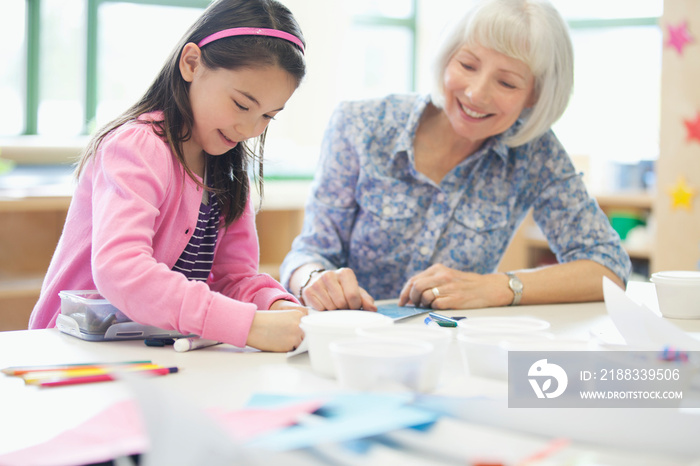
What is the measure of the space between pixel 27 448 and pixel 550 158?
1285 millimetres

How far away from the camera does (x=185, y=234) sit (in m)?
1.12

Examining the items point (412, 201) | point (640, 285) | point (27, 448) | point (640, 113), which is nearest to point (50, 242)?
point (412, 201)

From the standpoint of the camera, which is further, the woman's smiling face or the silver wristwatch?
the woman's smiling face

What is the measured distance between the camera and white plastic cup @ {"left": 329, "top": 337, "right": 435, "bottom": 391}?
2.03 ft

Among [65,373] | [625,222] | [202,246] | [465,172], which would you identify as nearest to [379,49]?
[625,222]

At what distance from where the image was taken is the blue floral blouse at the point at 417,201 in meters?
1.56

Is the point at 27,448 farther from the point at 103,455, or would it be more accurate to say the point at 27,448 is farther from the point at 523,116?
the point at 523,116

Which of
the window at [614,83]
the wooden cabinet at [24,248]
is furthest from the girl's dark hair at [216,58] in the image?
the window at [614,83]

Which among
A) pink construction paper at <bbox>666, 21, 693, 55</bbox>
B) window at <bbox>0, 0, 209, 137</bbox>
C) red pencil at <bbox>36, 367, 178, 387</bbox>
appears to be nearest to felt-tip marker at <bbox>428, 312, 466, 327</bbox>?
red pencil at <bbox>36, 367, 178, 387</bbox>

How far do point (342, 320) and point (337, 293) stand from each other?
347mm

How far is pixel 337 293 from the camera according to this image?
1.17m

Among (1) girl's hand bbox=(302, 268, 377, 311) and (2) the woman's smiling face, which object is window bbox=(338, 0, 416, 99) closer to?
(2) the woman's smiling face

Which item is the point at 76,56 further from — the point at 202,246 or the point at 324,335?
the point at 324,335

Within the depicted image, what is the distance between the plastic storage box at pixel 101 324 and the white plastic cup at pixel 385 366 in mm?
375
